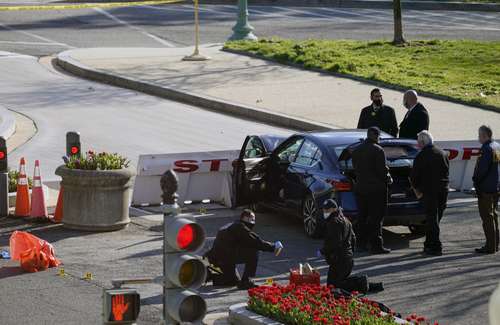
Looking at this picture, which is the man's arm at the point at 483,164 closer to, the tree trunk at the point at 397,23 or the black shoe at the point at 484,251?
the black shoe at the point at 484,251

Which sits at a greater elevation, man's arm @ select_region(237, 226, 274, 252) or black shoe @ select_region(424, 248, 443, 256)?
man's arm @ select_region(237, 226, 274, 252)

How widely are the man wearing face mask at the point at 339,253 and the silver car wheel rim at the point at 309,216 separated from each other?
297 cm

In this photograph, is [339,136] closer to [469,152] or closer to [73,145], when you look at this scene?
[469,152]

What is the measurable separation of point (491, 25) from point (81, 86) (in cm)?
1752

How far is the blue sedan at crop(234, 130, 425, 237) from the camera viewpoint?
14812 millimetres

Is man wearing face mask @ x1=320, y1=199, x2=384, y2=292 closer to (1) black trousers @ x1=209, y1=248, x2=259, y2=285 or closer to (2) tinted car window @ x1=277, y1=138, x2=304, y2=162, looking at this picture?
(1) black trousers @ x1=209, y1=248, x2=259, y2=285

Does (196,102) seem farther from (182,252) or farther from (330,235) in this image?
(182,252)

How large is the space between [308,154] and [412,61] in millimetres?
15241

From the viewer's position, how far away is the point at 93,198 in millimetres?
15500

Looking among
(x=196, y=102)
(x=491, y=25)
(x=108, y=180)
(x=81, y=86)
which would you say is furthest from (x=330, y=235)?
(x=491, y=25)

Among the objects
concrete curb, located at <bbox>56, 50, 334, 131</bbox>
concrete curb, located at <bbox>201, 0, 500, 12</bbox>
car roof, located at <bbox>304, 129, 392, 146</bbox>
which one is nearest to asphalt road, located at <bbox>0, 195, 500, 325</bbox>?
car roof, located at <bbox>304, 129, 392, 146</bbox>

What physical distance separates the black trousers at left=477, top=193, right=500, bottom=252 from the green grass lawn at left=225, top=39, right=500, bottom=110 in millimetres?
10894

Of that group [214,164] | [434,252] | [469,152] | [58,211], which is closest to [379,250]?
[434,252]

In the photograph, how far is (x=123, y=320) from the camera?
25.0ft
